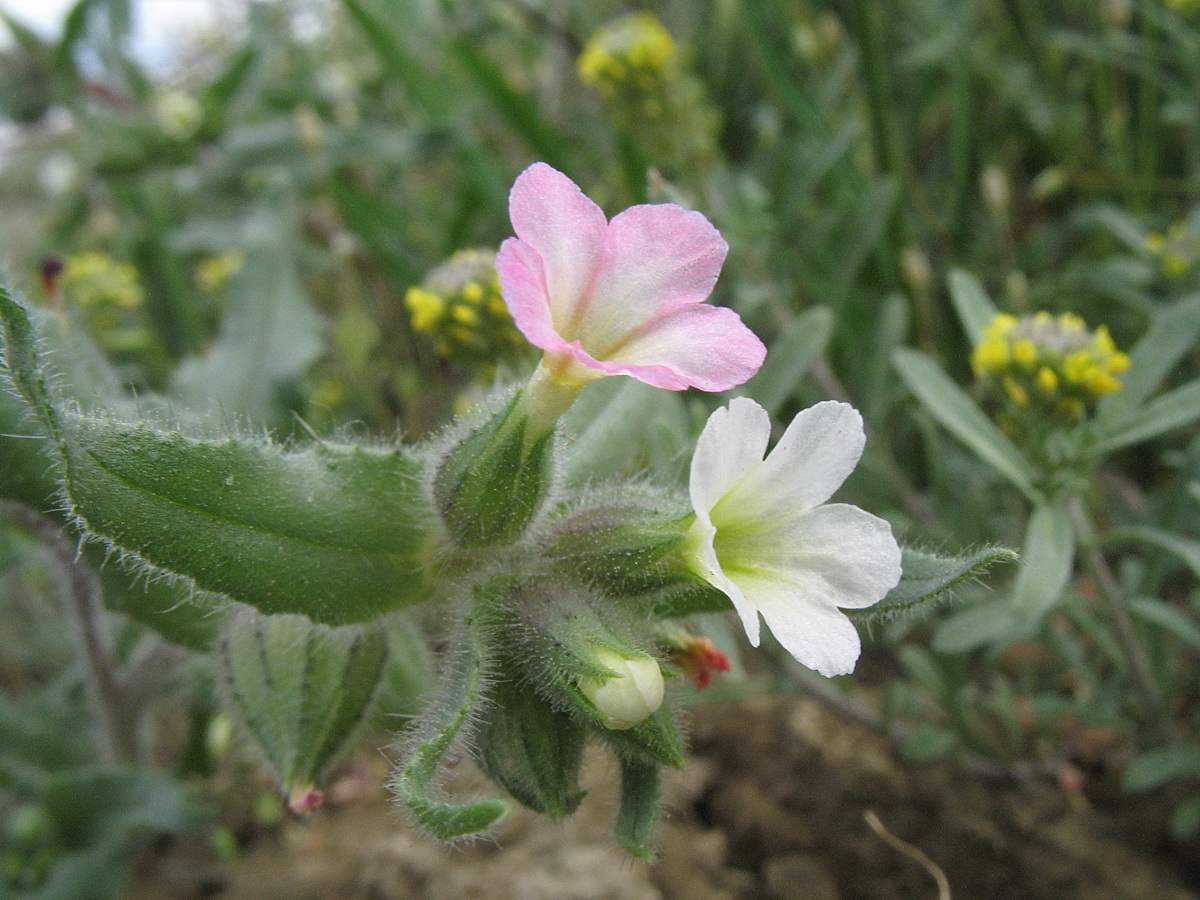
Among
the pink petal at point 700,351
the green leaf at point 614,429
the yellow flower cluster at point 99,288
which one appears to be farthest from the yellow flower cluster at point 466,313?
the yellow flower cluster at point 99,288

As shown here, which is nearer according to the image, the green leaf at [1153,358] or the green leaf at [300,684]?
the green leaf at [300,684]

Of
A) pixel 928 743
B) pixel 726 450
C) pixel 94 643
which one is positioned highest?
pixel 726 450

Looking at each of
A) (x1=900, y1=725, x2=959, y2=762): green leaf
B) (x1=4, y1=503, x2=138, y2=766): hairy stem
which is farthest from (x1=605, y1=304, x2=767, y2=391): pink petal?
(x1=900, y1=725, x2=959, y2=762): green leaf

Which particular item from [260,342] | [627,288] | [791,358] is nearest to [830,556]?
[627,288]

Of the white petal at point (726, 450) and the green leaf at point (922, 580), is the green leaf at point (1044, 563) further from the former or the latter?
the white petal at point (726, 450)

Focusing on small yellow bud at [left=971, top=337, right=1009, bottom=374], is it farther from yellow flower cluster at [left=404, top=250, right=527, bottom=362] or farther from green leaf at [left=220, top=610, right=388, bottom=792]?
green leaf at [left=220, top=610, right=388, bottom=792]

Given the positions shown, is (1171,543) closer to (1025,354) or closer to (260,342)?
(1025,354)
